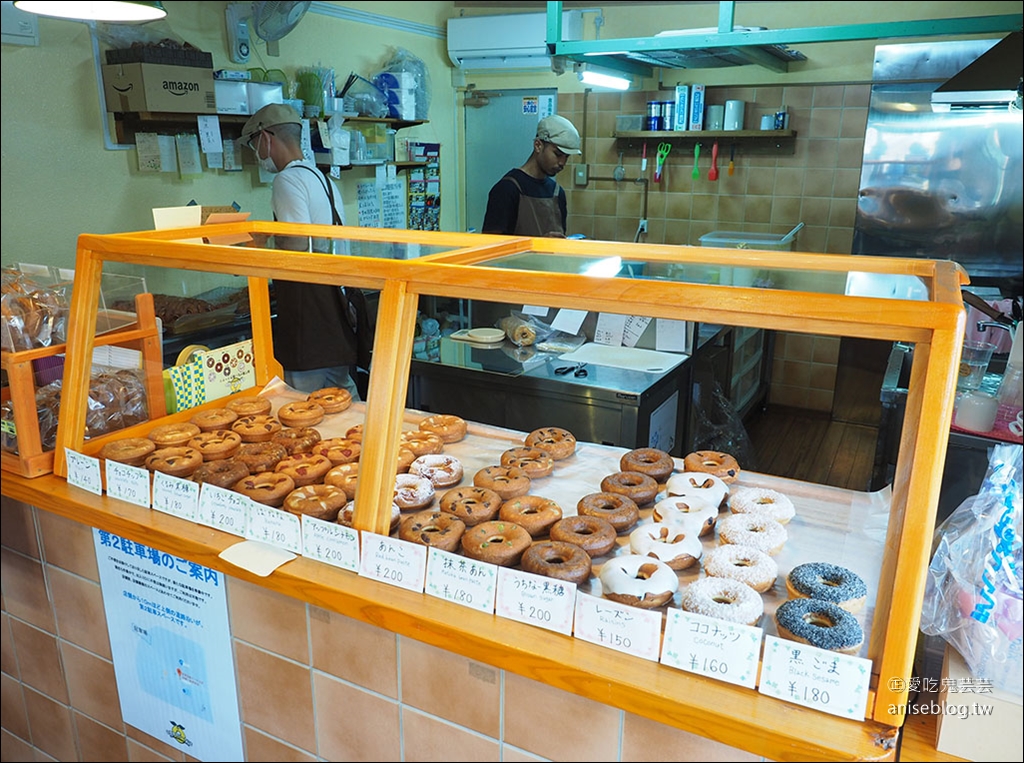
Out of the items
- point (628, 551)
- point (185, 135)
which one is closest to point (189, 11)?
Result: point (185, 135)

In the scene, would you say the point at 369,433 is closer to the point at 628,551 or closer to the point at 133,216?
the point at 628,551

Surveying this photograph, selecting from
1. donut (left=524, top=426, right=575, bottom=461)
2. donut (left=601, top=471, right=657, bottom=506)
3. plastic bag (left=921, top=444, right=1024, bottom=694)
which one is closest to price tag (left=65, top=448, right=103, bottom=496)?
donut (left=524, top=426, right=575, bottom=461)

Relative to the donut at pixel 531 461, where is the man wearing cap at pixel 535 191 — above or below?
above

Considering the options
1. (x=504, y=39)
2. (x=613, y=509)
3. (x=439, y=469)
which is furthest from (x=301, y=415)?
(x=504, y=39)

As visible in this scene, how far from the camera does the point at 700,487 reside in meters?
1.64

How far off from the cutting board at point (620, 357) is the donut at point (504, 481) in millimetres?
919

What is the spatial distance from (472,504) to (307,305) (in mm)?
1817

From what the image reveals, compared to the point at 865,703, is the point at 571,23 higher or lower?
higher

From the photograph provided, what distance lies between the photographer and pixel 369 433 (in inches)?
55.1

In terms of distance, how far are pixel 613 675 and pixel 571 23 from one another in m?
5.44

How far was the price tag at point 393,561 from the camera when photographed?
1354 millimetres

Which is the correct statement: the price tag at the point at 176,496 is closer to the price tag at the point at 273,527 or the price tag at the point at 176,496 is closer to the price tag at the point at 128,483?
the price tag at the point at 128,483

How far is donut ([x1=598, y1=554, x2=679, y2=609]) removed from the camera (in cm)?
126

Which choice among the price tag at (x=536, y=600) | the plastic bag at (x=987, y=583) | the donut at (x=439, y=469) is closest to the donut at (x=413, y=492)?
the donut at (x=439, y=469)
